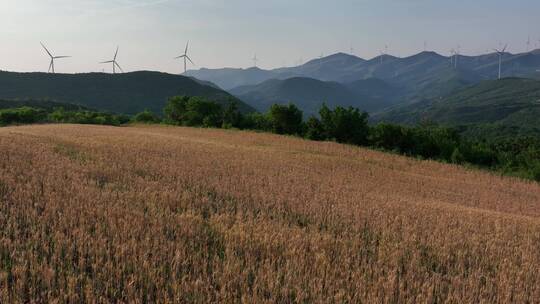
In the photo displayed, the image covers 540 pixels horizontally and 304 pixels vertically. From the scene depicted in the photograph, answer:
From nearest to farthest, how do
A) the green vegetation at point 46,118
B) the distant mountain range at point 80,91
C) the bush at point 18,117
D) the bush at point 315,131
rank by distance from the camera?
the bush at point 315,131 → the bush at point 18,117 → the green vegetation at point 46,118 → the distant mountain range at point 80,91

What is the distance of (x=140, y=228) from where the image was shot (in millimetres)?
7066

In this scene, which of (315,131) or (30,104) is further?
(30,104)

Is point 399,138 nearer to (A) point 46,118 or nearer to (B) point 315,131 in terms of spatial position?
(B) point 315,131

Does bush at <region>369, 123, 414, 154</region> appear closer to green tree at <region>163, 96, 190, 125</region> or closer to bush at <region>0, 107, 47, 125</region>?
green tree at <region>163, 96, 190, 125</region>

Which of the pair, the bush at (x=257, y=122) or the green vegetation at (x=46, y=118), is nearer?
the bush at (x=257, y=122)

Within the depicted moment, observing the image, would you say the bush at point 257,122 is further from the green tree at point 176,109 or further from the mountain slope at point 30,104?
the mountain slope at point 30,104

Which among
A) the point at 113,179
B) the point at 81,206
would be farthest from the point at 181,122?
the point at 81,206

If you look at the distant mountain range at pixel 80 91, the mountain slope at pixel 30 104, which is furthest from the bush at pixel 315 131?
the distant mountain range at pixel 80 91

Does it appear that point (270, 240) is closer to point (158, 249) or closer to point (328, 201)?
point (158, 249)

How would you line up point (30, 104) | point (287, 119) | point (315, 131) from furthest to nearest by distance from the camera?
point (30, 104) < point (287, 119) < point (315, 131)

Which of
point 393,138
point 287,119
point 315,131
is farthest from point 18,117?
point 393,138

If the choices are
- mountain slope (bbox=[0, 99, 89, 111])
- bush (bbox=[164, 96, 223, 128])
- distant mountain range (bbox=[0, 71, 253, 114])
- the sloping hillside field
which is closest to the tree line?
bush (bbox=[164, 96, 223, 128])

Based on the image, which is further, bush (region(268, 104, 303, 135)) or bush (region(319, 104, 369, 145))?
bush (region(268, 104, 303, 135))

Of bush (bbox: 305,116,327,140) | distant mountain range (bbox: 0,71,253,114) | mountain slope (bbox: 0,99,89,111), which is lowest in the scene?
bush (bbox: 305,116,327,140)
